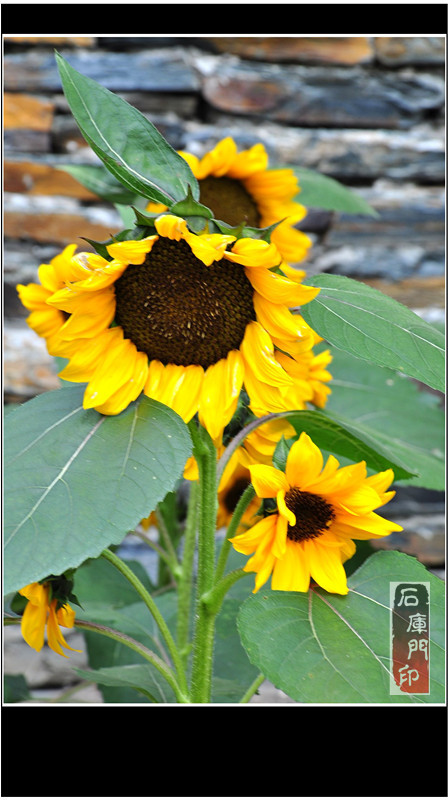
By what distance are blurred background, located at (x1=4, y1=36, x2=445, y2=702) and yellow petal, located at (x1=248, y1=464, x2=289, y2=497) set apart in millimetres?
704

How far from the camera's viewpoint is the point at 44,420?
39cm

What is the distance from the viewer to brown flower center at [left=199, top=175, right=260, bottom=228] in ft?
2.06

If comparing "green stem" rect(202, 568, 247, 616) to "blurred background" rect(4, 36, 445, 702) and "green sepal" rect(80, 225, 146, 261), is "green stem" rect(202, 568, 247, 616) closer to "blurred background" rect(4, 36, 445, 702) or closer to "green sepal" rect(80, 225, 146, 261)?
"green sepal" rect(80, 225, 146, 261)

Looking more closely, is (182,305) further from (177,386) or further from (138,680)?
(138,680)

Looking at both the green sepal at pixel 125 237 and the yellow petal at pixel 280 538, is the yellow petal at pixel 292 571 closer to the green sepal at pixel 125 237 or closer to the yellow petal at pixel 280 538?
the yellow petal at pixel 280 538

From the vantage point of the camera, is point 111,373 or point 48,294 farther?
point 48,294

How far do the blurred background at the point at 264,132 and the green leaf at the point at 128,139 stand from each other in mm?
627

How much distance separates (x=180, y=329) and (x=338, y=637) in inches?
7.0

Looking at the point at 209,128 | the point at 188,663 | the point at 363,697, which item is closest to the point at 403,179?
the point at 209,128

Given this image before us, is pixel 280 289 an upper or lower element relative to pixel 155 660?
upper

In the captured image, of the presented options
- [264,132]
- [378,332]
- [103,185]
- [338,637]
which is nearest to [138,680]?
[338,637]

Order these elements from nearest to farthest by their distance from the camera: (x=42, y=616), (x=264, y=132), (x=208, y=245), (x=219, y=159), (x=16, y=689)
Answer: (x=208, y=245)
(x=42, y=616)
(x=219, y=159)
(x=16, y=689)
(x=264, y=132)

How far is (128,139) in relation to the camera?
0.39 metres

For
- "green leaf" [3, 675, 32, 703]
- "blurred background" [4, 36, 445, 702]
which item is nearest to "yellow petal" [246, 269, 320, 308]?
"green leaf" [3, 675, 32, 703]
